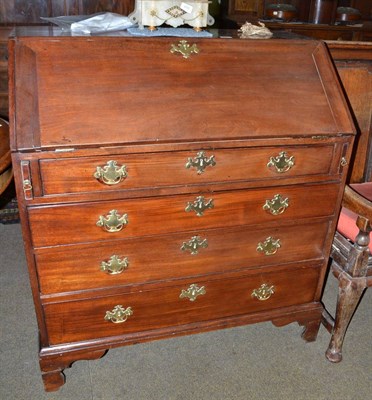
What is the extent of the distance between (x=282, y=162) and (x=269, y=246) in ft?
1.26

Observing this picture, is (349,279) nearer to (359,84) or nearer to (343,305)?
(343,305)

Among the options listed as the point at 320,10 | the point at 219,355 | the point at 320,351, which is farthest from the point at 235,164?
the point at 320,10

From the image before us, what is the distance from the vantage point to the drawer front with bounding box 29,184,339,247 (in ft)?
4.86

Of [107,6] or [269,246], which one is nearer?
[269,246]

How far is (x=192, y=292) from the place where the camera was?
1.81 m

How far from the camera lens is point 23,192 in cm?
138

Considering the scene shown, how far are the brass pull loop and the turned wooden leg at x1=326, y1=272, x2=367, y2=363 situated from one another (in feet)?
3.72

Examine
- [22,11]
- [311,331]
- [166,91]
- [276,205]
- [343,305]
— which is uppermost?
[22,11]

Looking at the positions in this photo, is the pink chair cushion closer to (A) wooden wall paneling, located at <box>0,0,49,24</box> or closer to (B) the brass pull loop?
(B) the brass pull loop

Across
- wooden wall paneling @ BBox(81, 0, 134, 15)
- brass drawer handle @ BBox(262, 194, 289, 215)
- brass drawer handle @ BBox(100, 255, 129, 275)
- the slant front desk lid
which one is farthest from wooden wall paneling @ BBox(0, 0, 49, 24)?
brass drawer handle @ BBox(262, 194, 289, 215)

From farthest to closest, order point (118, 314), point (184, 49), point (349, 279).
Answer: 1. point (349, 279)
2. point (118, 314)
3. point (184, 49)

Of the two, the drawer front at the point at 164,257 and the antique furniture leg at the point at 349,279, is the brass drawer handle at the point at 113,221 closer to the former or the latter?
the drawer front at the point at 164,257

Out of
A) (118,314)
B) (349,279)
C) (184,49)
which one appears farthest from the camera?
(349,279)

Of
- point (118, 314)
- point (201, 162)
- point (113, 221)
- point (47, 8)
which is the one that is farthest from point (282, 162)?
point (47, 8)
